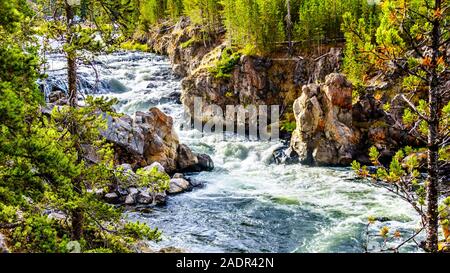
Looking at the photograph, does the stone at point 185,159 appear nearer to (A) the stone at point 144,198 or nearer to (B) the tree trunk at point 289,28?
(A) the stone at point 144,198

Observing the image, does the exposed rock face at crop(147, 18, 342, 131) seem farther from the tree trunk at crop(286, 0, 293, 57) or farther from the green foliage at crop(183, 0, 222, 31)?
the green foliage at crop(183, 0, 222, 31)

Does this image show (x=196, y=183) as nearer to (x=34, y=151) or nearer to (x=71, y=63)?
(x=71, y=63)

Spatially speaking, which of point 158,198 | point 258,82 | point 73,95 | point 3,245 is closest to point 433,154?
point 73,95

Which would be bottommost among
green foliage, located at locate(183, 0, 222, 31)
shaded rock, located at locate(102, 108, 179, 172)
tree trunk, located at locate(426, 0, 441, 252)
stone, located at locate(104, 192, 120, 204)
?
stone, located at locate(104, 192, 120, 204)

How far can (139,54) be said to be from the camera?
7338 centimetres

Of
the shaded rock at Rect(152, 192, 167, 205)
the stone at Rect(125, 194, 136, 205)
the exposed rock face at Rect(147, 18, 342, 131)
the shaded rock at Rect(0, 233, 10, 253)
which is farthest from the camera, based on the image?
the exposed rock face at Rect(147, 18, 342, 131)

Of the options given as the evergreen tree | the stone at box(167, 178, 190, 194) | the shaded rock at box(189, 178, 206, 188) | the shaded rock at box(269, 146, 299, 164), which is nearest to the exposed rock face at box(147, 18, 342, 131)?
the shaded rock at box(269, 146, 299, 164)

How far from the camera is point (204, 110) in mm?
46156

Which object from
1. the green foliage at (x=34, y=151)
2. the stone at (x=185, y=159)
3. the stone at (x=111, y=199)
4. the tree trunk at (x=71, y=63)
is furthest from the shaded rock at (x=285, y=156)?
the tree trunk at (x=71, y=63)

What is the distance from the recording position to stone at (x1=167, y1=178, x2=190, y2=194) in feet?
88.5

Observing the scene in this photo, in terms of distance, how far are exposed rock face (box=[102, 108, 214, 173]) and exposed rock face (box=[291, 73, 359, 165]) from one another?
8197mm

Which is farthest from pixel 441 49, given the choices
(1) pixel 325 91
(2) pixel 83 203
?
(1) pixel 325 91

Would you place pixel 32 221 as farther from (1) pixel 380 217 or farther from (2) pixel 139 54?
(2) pixel 139 54
